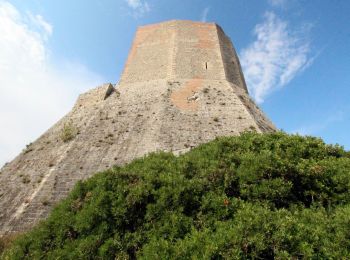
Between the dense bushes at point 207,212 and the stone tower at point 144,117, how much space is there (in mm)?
→ 5893

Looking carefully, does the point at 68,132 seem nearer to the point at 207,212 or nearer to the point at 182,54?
the point at 182,54

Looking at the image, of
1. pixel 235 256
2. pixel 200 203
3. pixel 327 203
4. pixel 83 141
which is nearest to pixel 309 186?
pixel 327 203

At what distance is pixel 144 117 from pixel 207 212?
11943mm

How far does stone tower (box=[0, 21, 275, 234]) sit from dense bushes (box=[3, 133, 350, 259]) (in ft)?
19.3

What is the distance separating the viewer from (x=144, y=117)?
17.6m

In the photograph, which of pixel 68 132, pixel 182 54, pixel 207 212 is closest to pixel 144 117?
pixel 68 132

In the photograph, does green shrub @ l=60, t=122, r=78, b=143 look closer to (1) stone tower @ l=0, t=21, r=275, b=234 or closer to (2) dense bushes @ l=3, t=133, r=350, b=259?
(1) stone tower @ l=0, t=21, r=275, b=234

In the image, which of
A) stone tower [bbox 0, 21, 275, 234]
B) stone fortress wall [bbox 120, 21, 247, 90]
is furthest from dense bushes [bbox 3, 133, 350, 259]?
stone fortress wall [bbox 120, 21, 247, 90]

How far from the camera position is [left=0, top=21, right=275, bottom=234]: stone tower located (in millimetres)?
13852

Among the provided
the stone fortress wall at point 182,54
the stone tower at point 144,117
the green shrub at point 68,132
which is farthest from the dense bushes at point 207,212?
the stone fortress wall at point 182,54

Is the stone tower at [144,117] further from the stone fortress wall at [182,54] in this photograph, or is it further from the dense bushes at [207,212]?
the dense bushes at [207,212]

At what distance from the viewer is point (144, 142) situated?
50.6 feet

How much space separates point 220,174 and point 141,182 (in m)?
1.58

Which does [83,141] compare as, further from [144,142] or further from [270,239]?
[270,239]
